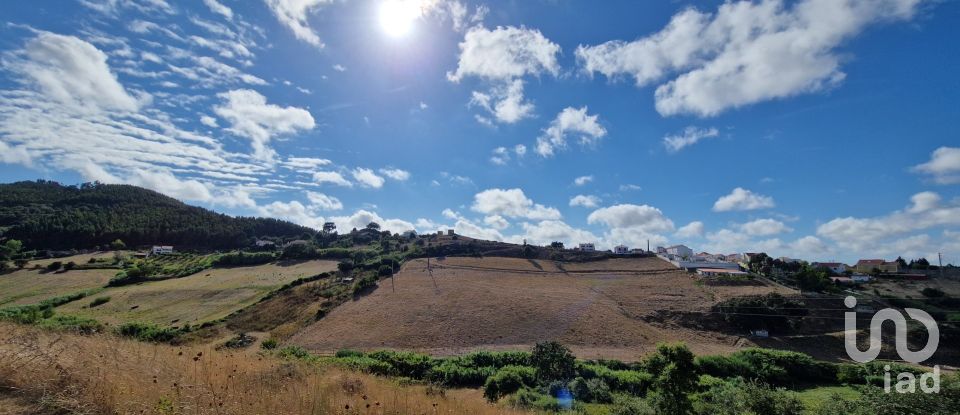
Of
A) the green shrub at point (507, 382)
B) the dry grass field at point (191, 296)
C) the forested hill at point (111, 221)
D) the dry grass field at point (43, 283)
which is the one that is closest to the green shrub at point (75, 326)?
the green shrub at point (507, 382)

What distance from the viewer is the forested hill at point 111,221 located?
82500mm

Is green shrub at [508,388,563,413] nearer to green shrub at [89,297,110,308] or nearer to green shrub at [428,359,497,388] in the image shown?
green shrub at [428,359,497,388]

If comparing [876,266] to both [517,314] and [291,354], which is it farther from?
[291,354]

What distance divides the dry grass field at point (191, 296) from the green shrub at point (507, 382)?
110 feet

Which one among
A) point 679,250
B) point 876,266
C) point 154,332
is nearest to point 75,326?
point 154,332

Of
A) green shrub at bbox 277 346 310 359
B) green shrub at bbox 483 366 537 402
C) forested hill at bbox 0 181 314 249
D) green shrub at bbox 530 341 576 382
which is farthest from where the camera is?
forested hill at bbox 0 181 314 249

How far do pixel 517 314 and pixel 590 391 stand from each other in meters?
21.1

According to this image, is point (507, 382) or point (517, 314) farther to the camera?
point (517, 314)

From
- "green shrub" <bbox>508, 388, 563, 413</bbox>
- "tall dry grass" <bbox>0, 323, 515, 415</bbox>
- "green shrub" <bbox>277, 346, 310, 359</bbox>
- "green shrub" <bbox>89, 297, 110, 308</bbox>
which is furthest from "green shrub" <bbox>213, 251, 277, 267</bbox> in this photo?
"tall dry grass" <bbox>0, 323, 515, 415</bbox>

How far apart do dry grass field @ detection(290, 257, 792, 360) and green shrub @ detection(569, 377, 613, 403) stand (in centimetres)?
1043

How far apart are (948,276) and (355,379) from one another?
9511 cm

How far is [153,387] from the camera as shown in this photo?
5.34m

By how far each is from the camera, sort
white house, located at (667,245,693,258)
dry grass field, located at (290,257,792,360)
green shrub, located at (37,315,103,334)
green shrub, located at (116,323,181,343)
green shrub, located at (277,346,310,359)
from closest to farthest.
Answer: green shrub, located at (37,315,103,334), green shrub, located at (277,346,310,359), green shrub, located at (116,323,181,343), dry grass field, located at (290,257,792,360), white house, located at (667,245,693,258)

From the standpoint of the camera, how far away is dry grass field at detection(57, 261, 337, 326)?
42656mm
